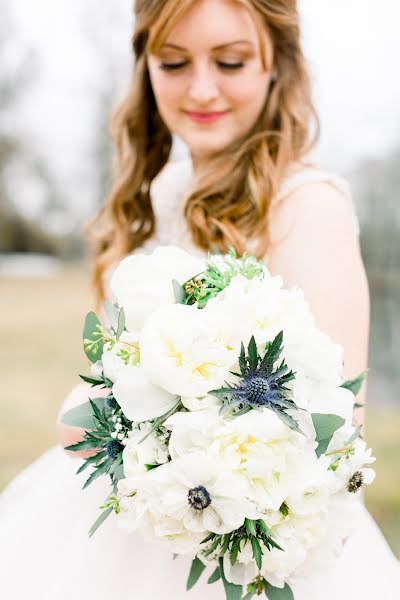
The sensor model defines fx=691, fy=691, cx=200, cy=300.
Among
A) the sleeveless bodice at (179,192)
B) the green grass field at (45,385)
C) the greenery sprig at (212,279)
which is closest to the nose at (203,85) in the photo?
the sleeveless bodice at (179,192)

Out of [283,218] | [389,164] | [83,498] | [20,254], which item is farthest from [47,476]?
[20,254]

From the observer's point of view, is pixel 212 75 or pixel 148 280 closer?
pixel 148 280

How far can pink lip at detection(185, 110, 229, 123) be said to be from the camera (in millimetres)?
2180

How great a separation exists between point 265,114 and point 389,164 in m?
12.9

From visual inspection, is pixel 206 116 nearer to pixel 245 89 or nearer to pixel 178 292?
pixel 245 89

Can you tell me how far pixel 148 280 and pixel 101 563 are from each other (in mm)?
843

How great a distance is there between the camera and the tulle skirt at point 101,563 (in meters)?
1.66

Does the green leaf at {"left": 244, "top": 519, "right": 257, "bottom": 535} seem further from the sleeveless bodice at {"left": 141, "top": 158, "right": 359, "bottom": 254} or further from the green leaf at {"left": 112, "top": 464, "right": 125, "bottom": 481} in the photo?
the sleeveless bodice at {"left": 141, "top": 158, "right": 359, "bottom": 254}

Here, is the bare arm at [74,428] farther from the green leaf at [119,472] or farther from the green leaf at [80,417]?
the green leaf at [119,472]

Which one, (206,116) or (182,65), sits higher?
(182,65)

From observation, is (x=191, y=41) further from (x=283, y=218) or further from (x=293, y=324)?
(x=293, y=324)

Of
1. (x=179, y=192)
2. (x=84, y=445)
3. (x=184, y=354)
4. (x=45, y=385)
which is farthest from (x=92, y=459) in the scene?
(x=45, y=385)

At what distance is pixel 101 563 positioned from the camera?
5.67 ft

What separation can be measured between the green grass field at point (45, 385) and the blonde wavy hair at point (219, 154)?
3176mm
